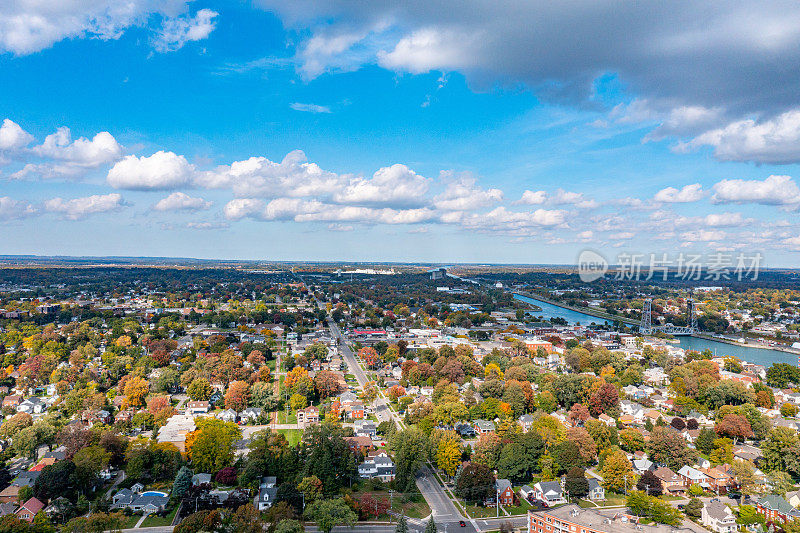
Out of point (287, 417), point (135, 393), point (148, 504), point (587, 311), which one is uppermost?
point (587, 311)

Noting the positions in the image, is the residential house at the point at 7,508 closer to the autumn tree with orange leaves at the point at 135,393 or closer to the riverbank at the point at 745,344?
the autumn tree with orange leaves at the point at 135,393

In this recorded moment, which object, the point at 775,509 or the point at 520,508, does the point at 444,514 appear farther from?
the point at 775,509

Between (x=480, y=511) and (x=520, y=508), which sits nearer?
(x=480, y=511)

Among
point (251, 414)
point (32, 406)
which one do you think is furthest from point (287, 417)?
point (32, 406)

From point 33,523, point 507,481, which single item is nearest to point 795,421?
point 507,481

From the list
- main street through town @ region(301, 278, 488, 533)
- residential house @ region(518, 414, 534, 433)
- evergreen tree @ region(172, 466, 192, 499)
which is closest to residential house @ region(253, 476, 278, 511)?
evergreen tree @ region(172, 466, 192, 499)

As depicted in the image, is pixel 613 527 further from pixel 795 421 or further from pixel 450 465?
pixel 795 421

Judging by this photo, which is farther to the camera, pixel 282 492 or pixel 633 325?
pixel 633 325
